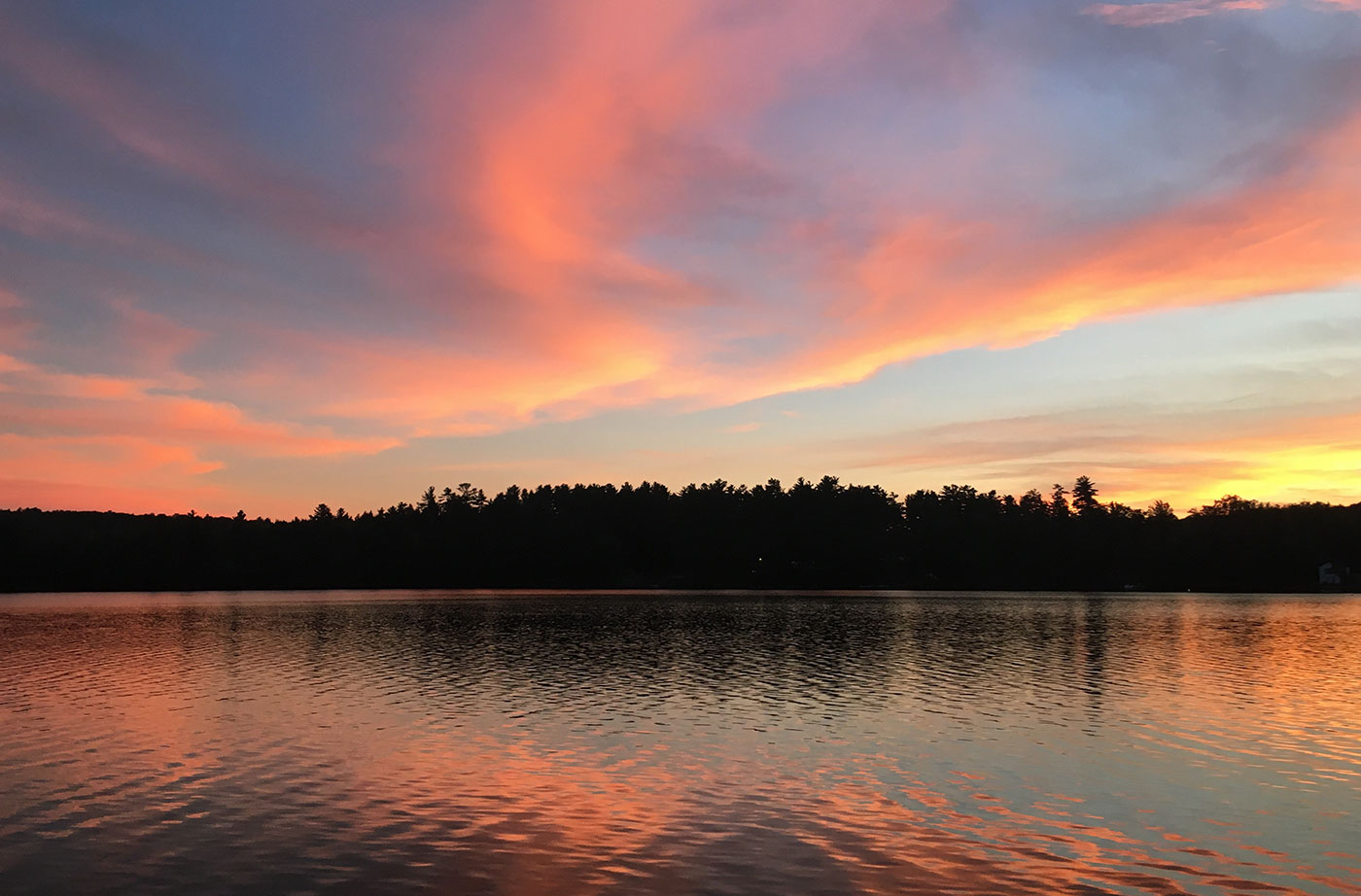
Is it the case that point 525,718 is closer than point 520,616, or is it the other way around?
point 525,718

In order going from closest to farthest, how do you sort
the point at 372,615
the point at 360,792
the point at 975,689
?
the point at 360,792
the point at 975,689
the point at 372,615

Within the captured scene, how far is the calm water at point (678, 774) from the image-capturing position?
21250 mm

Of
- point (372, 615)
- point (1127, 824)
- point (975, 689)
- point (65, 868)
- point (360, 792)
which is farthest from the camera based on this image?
point (372, 615)

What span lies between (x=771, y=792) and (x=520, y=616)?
99029 millimetres

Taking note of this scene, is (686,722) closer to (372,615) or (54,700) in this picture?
(54,700)

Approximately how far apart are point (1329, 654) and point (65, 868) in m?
85.3

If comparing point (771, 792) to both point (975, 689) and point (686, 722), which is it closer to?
point (686, 722)

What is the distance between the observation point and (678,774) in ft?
103

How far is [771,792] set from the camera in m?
28.8

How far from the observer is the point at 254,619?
385 feet

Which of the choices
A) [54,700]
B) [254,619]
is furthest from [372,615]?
[54,700]

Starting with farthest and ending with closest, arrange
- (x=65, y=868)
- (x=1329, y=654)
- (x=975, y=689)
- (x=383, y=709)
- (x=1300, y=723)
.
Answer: (x=1329, y=654)
(x=975, y=689)
(x=383, y=709)
(x=1300, y=723)
(x=65, y=868)

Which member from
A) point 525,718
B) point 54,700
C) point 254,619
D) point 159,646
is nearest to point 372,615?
point 254,619

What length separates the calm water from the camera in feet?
69.7
